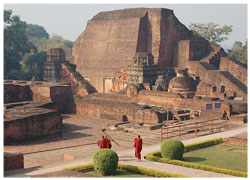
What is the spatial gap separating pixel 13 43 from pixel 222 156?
36.2m

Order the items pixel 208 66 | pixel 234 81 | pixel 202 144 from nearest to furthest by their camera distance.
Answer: pixel 202 144, pixel 234 81, pixel 208 66

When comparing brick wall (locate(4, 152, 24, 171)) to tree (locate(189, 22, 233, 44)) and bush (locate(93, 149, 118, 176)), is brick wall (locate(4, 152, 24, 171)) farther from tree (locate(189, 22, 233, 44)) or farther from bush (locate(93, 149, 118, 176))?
tree (locate(189, 22, 233, 44))

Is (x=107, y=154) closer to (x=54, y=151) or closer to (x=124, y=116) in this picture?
(x=54, y=151)

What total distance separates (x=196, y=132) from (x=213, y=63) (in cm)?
1853

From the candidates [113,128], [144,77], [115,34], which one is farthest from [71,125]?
[115,34]

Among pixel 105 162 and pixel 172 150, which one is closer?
pixel 105 162

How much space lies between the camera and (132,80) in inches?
1329

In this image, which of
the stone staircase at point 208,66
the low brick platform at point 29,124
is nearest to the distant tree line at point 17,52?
the stone staircase at point 208,66

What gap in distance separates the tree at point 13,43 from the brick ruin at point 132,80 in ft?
18.5

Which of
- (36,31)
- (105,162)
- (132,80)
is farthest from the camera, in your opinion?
(36,31)

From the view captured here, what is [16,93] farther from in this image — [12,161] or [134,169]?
[134,169]

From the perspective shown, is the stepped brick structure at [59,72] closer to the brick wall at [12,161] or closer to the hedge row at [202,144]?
the hedge row at [202,144]

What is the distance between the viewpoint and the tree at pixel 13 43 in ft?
148

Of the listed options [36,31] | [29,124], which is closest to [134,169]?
[29,124]
